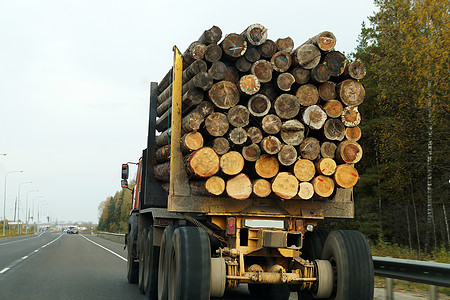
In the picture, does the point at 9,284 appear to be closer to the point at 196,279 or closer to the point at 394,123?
the point at 196,279

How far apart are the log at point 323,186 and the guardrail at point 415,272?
1.32 meters

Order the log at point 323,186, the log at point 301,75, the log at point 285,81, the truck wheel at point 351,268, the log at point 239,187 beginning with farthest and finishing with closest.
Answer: the log at point 301,75 → the log at point 285,81 → the log at point 323,186 → the log at point 239,187 → the truck wheel at point 351,268

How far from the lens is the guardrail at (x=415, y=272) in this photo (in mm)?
5887

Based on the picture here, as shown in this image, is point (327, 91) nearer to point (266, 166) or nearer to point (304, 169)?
point (304, 169)

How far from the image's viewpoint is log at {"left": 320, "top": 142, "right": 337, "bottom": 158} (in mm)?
7086

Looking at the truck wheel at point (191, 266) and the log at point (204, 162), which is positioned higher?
the log at point (204, 162)

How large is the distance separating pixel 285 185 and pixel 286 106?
3.53ft

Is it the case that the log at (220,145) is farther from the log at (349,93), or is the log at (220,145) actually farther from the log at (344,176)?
the log at (349,93)

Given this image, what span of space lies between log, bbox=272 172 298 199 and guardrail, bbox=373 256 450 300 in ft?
5.68

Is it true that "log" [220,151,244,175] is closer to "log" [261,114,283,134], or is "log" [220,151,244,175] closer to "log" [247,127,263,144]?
"log" [247,127,263,144]

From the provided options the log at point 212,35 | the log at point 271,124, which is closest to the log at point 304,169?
the log at point 271,124

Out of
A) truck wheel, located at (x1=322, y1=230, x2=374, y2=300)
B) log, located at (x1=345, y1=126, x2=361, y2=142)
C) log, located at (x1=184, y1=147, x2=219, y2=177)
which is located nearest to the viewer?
truck wheel, located at (x1=322, y1=230, x2=374, y2=300)

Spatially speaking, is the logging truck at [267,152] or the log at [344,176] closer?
the logging truck at [267,152]

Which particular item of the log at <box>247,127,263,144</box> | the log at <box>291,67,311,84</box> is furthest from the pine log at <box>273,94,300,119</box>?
the log at <box>247,127,263,144</box>
